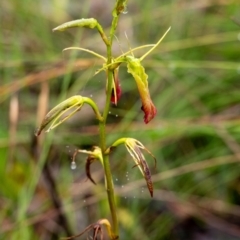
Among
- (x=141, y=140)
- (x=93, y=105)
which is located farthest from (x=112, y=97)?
(x=141, y=140)

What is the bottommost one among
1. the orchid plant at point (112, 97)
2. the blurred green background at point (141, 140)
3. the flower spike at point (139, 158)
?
the flower spike at point (139, 158)

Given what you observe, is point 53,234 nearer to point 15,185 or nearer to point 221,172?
point 15,185

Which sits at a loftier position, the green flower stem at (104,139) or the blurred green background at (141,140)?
the blurred green background at (141,140)

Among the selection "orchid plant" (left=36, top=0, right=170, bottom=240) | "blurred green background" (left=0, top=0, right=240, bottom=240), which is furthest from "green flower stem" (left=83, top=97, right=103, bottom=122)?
"blurred green background" (left=0, top=0, right=240, bottom=240)

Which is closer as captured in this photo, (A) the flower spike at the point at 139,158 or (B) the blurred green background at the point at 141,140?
(A) the flower spike at the point at 139,158

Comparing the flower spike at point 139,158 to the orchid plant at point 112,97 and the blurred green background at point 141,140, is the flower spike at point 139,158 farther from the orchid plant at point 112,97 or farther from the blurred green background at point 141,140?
Answer: the blurred green background at point 141,140

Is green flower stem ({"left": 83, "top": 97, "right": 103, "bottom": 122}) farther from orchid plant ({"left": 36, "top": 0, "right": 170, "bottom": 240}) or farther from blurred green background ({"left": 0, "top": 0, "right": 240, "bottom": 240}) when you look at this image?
blurred green background ({"left": 0, "top": 0, "right": 240, "bottom": 240})

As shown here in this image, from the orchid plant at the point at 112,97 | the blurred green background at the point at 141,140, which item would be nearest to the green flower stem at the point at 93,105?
the orchid plant at the point at 112,97

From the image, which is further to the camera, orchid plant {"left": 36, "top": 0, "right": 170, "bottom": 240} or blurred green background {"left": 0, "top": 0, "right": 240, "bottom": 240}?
blurred green background {"left": 0, "top": 0, "right": 240, "bottom": 240}
